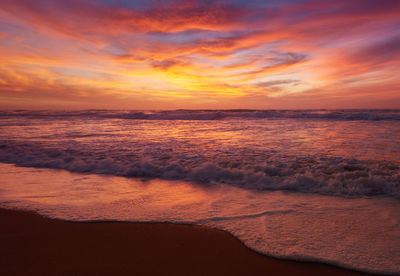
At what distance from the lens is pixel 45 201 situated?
3.39 metres

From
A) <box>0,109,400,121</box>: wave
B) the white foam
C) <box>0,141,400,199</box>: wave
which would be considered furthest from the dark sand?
<box>0,109,400,121</box>: wave

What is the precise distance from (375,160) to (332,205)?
269 cm

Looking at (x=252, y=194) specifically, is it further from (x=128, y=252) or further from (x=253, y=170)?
(x=128, y=252)

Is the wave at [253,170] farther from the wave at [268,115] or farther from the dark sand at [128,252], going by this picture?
the wave at [268,115]

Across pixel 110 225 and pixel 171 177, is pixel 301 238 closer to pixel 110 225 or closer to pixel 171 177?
pixel 110 225

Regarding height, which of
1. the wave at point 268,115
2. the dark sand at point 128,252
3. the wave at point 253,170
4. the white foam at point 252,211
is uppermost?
the wave at point 268,115

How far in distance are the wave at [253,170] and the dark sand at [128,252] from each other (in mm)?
1793

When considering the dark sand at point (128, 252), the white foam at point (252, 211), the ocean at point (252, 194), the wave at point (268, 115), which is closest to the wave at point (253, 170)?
the ocean at point (252, 194)

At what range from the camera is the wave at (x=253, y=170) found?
12.4ft

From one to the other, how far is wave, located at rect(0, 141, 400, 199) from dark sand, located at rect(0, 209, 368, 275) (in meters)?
1.79

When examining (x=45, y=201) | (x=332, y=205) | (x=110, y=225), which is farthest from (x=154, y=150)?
(x=332, y=205)

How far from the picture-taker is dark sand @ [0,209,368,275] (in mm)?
1954

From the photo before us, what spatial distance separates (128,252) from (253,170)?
116 inches

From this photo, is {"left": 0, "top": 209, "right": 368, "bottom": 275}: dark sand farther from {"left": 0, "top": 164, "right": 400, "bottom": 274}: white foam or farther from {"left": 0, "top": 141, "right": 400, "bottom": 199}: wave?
{"left": 0, "top": 141, "right": 400, "bottom": 199}: wave
